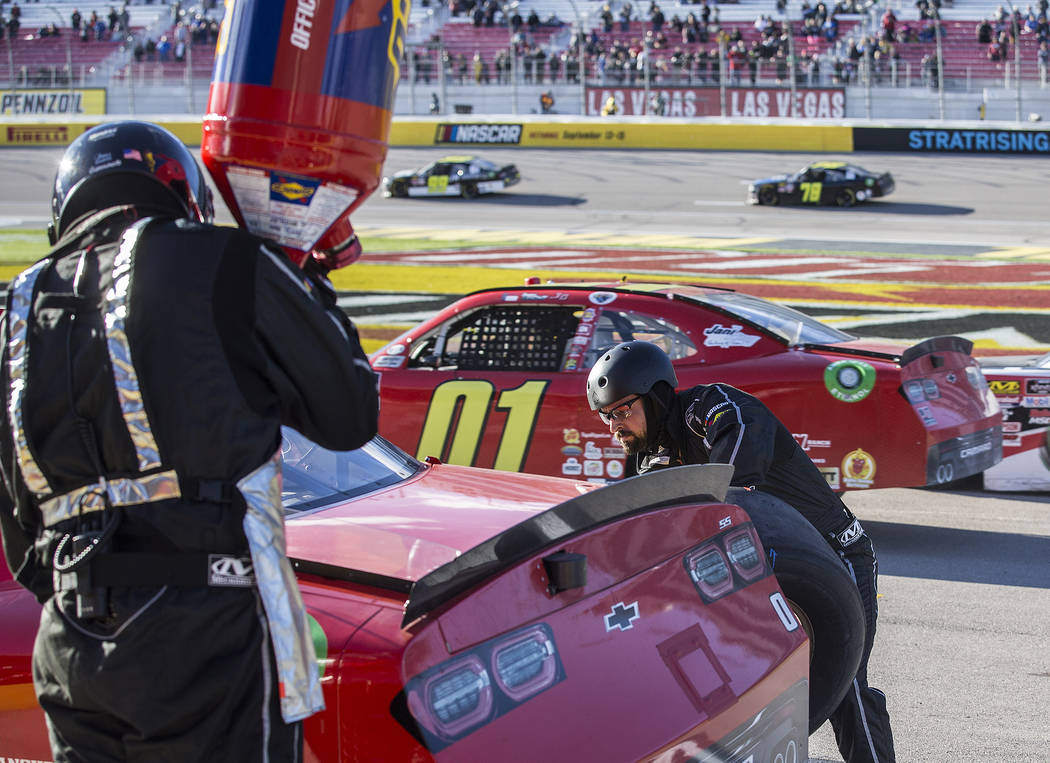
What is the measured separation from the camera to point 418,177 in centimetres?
3234

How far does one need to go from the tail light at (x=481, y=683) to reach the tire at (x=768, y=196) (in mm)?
27201

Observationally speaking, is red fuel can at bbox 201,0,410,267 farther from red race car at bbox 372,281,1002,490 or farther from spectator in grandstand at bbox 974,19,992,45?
spectator in grandstand at bbox 974,19,992,45

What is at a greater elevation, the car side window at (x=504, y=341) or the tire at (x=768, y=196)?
the tire at (x=768, y=196)

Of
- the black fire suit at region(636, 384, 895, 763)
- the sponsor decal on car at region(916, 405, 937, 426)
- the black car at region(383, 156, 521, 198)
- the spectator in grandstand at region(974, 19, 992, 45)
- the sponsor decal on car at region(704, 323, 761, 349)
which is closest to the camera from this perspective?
the black fire suit at region(636, 384, 895, 763)

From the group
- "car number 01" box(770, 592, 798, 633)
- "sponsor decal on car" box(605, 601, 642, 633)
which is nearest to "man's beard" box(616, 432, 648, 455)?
"car number 01" box(770, 592, 798, 633)

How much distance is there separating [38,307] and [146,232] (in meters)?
0.26

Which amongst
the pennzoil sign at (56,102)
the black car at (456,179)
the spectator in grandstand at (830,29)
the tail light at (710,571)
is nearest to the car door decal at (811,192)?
the black car at (456,179)

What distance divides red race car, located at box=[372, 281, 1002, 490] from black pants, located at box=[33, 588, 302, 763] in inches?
209

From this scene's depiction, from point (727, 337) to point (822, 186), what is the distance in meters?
22.3

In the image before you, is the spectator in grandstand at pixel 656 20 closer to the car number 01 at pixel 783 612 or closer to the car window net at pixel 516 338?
the car window net at pixel 516 338

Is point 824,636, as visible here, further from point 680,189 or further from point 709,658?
point 680,189

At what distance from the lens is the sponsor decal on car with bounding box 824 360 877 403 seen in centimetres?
727

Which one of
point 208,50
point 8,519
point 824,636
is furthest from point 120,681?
point 208,50

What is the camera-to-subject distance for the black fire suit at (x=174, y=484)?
7.32ft
